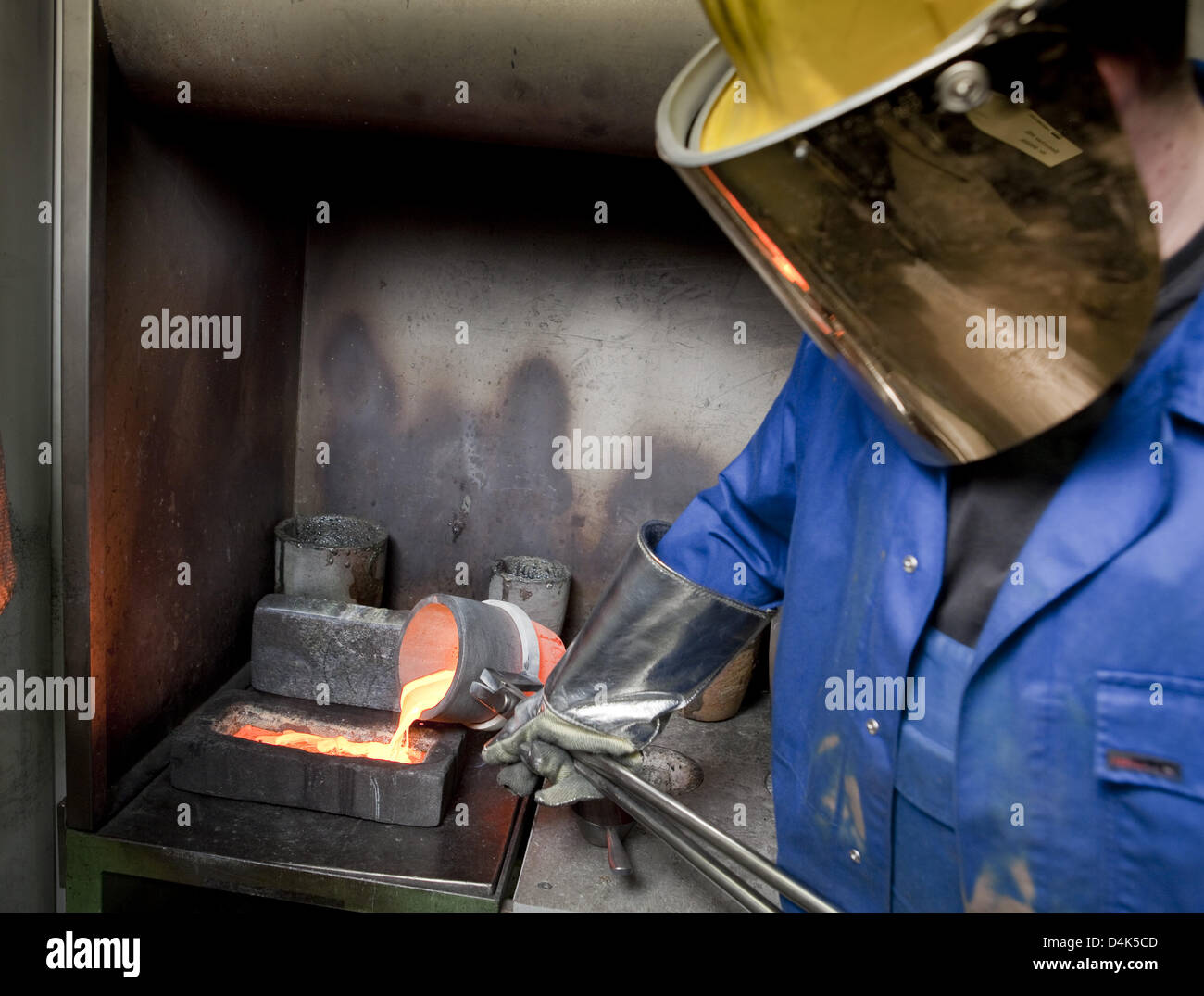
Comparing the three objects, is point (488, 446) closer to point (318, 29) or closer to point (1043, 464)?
point (318, 29)

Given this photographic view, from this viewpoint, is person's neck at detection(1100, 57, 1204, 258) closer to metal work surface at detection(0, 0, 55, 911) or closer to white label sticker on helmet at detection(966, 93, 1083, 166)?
white label sticker on helmet at detection(966, 93, 1083, 166)

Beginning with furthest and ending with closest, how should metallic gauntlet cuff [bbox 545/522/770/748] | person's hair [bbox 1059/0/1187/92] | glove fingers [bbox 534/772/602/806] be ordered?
glove fingers [bbox 534/772/602/806] → metallic gauntlet cuff [bbox 545/522/770/748] → person's hair [bbox 1059/0/1187/92]

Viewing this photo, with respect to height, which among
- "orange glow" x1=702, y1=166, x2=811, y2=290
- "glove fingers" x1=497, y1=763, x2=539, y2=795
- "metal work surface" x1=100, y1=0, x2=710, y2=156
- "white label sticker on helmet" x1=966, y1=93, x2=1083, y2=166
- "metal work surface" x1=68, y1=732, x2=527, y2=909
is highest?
"metal work surface" x1=100, y1=0, x2=710, y2=156

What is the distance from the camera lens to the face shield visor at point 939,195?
58 centimetres

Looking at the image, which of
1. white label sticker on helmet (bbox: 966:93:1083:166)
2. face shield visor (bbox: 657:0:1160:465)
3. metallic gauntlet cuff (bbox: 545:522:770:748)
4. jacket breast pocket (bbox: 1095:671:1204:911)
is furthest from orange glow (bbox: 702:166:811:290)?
metallic gauntlet cuff (bbox: 545:522:770:748)

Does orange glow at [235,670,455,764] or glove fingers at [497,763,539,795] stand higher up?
glove fingers at [497,763,539,795]

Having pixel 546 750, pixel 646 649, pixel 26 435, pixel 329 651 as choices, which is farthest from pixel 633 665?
pixel 26 435

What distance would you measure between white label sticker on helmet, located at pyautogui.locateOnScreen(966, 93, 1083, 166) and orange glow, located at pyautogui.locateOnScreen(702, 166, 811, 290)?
18cm

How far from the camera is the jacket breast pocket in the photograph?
760 mm

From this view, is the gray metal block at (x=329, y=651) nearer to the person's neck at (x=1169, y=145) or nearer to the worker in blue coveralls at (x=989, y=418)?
the worker in blue coveralls at (x=989, y=418)

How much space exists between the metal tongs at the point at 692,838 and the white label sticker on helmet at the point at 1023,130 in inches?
33.0

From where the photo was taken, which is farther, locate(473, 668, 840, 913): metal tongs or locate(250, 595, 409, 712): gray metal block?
locate(250, 595, 409, 712): gray metal block

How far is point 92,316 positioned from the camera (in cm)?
150

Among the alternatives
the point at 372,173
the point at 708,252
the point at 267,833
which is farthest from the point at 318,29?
the point at 267,833
